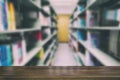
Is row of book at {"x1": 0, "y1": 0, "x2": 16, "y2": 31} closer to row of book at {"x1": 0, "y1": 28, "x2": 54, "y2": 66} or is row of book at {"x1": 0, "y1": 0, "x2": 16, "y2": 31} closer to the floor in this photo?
row of book at {"x1": 0, "y1": 28, "x2": 54, "y2": 66}

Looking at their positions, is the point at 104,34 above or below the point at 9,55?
above

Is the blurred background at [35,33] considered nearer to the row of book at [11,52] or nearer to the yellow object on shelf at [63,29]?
the row of book at [11,52]

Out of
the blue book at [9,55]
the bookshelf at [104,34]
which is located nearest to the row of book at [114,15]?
the bookshelf at [104,34]

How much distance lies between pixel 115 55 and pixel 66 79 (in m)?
1.16

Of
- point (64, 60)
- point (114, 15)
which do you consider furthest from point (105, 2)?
point (64, 60)

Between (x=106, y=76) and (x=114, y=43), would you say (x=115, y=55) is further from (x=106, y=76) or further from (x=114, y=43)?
(x=106, y=76)

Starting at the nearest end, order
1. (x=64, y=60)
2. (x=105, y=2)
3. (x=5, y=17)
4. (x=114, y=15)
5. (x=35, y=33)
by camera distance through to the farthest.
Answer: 1. (x=5, y=17)
2. (x=114, y=15)
3. (x=105, y=2)
4. (x=35, y=33)
5. (x=64, y=60)

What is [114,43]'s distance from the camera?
1.53 meters

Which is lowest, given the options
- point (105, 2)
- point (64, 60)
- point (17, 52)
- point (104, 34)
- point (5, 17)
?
point (64, 60)

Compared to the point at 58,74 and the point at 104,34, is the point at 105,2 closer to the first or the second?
the point at 104,34

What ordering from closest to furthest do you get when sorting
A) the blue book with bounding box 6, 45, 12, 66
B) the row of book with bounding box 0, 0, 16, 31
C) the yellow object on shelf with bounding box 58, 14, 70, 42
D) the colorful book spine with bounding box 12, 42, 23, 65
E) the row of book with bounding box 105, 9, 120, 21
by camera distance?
the row of book with bounding box 0, 0, 16, 31
the blue book with bounding box 6, 45, 12, 66
the colorful book spine with bounding box 12, 42, 23, 65
the row of book with bounding box 105, 9, 120, 21
the yellow object on shelf with bounding box 58, 14, 70, 42

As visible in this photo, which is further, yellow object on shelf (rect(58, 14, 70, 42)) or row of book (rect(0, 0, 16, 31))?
yellow object on shelf (rect(58, 14, 70, 42))

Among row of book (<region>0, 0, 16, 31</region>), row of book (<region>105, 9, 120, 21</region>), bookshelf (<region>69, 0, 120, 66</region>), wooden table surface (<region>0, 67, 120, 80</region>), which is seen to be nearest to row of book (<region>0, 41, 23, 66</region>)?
row of book (<region>0, 0, 16, 31</region>)

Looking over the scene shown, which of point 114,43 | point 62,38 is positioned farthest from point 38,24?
point 62,38
